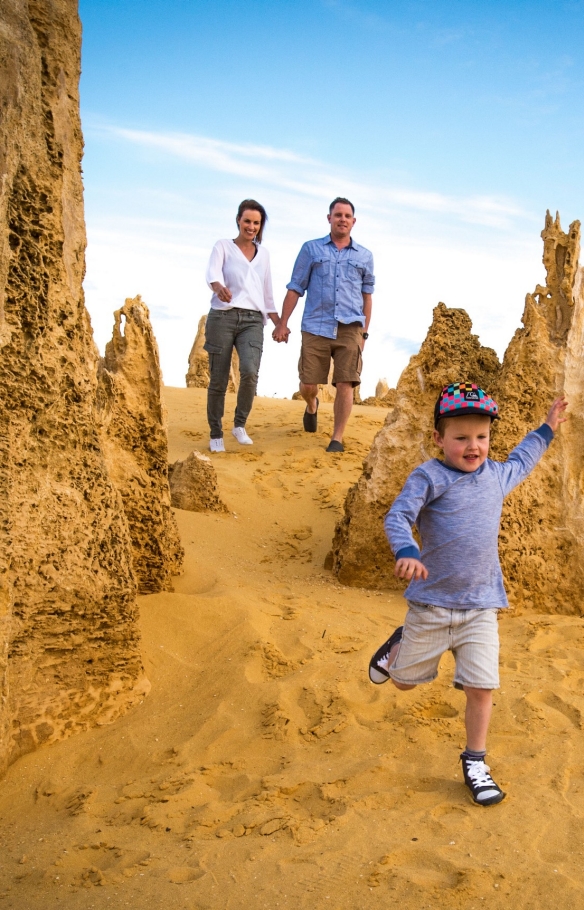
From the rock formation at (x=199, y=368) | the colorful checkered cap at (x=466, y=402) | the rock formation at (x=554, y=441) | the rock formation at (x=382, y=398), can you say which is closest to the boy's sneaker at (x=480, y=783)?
the colorful checkered cap at (x=466, y=402)

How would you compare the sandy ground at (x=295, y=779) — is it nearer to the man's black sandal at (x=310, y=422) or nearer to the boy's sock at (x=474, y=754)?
the boy's sock at (x=474, y=754)

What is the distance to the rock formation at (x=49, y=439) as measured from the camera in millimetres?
3643

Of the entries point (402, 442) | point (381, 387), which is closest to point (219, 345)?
point (402, 442)

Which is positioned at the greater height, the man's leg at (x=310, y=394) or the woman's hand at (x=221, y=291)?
the woman's hand at (x=221, y=291)

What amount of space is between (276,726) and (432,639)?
92 cm

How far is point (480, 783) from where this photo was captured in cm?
306

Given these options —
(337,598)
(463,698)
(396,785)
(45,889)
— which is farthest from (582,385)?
(45,889)

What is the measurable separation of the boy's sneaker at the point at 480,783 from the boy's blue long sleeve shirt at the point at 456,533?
1.93ft

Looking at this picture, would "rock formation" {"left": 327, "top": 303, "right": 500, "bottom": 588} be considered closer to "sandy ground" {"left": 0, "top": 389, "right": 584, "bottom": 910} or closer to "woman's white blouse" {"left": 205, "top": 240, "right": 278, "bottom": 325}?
"sandy ground" {"left": 0, "top": 389, "right": 584, "bottom": 910}

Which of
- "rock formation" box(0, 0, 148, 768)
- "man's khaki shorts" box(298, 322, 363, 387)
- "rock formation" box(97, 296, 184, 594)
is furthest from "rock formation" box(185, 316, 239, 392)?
"rock formation" box(0, 0, 148, 768)

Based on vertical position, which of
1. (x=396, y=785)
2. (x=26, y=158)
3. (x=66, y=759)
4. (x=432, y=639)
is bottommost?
(x=66, y=759)

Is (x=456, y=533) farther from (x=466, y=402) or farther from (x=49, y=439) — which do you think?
(x=49, y=439)

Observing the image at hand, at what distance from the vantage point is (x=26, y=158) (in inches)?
144

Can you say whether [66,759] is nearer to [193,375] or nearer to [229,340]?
[229,340]
